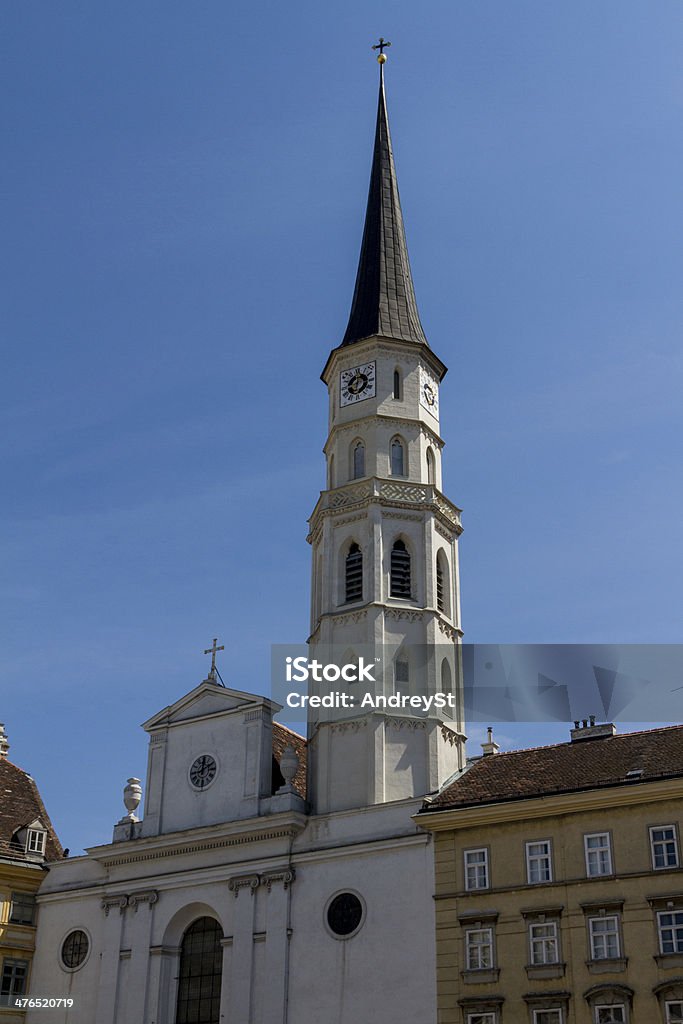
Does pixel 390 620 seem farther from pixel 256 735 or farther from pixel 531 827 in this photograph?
pixel 531 827

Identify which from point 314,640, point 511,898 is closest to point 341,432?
point 314,640

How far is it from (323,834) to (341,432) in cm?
1596

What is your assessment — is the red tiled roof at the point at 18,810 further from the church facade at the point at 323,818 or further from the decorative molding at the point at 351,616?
the decorative molding at the point at 351,616

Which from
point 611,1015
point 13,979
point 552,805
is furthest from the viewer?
point 13,979

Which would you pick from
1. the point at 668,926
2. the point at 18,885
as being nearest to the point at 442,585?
the point at 668,926

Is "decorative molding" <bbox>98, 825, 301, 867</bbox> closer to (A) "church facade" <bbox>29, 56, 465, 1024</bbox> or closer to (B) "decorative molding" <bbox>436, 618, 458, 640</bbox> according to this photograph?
(A) "church facade" <bbox>29, 56, 465, 1024</bbox>

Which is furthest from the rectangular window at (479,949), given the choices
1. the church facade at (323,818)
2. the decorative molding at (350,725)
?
the decorative molding at (350,725)

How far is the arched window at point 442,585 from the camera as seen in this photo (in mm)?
47500

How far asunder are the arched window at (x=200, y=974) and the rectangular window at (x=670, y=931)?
15.5 metres

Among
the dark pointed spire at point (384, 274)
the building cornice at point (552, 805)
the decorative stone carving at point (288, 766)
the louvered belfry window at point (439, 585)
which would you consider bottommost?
the building cornice at point (552, 805)

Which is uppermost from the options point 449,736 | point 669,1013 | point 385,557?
point 385,557

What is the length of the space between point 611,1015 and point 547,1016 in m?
1.82

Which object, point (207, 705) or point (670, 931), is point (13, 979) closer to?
point (207, 705)

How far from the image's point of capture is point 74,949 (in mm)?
46750
